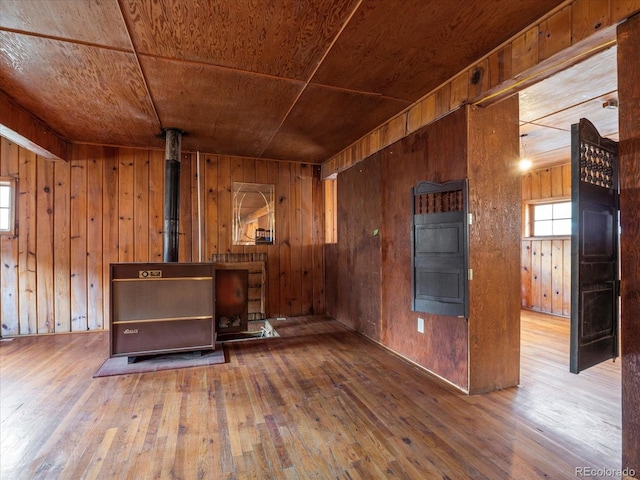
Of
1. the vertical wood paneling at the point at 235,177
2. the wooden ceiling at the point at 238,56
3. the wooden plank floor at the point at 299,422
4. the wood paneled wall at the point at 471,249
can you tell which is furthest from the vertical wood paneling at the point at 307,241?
the wooden plank floor at the point at 299,422

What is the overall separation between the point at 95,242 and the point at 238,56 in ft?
11.1

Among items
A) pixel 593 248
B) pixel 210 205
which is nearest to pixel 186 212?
pixel 210 205

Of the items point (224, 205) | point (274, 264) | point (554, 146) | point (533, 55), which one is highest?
point (554, 146)

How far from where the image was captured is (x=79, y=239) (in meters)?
4.06

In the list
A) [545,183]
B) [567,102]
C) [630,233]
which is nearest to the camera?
[630,233]

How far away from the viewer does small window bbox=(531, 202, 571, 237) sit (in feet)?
16.6

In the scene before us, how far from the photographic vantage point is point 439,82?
253 centimetres

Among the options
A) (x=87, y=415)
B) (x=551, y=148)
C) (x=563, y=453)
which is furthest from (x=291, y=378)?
(x=551, y=148)

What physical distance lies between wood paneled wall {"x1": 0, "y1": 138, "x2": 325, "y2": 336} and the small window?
4277 millimetres

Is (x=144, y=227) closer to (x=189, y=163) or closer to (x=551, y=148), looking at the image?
(x=189, y=163)

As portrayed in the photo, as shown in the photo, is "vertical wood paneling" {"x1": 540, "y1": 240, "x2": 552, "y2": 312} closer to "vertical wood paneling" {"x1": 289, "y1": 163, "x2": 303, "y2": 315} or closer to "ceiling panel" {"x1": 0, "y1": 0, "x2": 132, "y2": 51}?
"vertical wood paneling" {"x1": 289, "y1": 163, "x2": 303, "y2": 315}

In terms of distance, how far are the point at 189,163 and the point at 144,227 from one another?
1.11 metres

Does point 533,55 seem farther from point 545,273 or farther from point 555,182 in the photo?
point 545,273

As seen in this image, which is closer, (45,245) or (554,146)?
(45,245)
